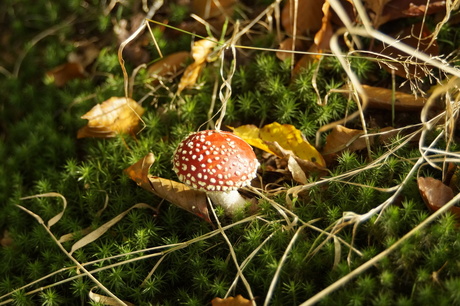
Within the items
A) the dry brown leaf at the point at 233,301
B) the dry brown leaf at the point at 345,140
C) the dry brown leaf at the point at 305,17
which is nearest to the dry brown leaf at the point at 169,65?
the dry brown leaf at the point at 305,17

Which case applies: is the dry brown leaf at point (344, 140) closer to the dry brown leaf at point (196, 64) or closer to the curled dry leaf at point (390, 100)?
the curled dry leaf at point (390, 100)

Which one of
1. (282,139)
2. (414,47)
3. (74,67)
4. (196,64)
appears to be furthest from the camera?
(74,67)

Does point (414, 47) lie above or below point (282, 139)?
above

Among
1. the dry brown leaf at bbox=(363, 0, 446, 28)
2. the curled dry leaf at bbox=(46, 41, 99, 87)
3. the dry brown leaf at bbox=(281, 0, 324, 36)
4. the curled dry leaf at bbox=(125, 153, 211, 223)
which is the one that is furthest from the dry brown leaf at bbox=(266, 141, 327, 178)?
the curled dry leaf at bbox=(46, 41, 99, 87)

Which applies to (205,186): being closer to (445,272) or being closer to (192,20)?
(445,272)

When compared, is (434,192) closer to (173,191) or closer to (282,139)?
(282,139)

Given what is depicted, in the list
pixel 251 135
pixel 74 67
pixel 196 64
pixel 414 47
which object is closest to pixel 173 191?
A: pixel 251 135
